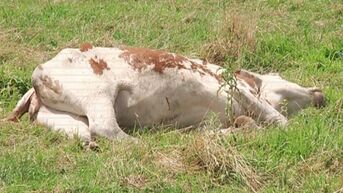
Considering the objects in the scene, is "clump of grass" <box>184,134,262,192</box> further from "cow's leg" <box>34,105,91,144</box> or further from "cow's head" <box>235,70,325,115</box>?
"cow's head" <box>235,70,325,115</box>

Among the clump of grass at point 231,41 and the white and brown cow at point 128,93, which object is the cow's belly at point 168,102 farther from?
the clump of grass at point 231,41

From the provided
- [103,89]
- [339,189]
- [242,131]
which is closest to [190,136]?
[242,131]

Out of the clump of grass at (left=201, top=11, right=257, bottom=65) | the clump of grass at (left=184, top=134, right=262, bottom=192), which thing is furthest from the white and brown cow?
the clump of grass at (left=201, top=11, right=257, bottom=65)

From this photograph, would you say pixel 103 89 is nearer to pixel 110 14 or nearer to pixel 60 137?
pixel 60 137

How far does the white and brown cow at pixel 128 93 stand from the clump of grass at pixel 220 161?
74 centimetres

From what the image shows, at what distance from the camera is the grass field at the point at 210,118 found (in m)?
5.02

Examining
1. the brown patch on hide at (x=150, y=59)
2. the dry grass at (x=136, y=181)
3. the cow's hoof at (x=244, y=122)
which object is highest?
the brown patch on hide at (x=150, y=59)

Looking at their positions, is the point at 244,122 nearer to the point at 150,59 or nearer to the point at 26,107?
the point at 150,59

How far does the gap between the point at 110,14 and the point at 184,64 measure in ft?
13.1

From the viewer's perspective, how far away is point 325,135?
5.61 metres

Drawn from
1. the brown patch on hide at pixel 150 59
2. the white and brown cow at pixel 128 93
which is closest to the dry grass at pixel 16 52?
the white and brown cow at pixel 128 93

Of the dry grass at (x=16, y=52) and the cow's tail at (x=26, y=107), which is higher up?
the cow's tail at (x=26, y=107)

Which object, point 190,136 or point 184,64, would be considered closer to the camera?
point 190,136

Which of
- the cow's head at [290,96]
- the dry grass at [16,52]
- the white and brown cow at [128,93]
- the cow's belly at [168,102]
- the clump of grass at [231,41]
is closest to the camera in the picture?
the white and brown cow at [128,93]
